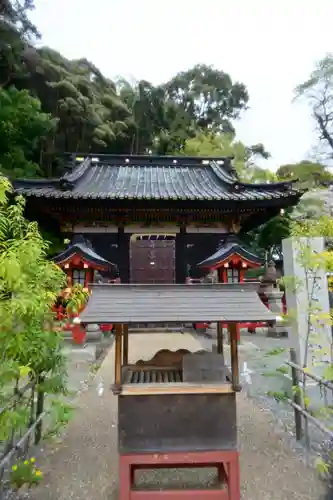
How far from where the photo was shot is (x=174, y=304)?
9.41ft

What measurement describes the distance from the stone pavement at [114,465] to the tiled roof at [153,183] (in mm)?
6340

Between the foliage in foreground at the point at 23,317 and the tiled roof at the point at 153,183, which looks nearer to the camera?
the foliage in foreground at the point at 23,317

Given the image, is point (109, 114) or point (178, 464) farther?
point (109, 114)

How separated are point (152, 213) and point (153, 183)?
170cm

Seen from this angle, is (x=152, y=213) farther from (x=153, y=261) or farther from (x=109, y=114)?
(x=109, y=114)

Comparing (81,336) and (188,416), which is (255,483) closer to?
(188,416)

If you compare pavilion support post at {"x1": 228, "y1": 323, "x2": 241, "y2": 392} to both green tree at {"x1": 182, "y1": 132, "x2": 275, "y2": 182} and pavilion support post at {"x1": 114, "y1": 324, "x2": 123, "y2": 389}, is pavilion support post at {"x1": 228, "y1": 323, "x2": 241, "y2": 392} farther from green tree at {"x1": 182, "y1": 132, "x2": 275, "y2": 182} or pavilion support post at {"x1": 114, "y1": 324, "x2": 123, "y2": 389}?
green tree at {"x1": 182, "y1": 132, "x2": 275, "y2": 182}

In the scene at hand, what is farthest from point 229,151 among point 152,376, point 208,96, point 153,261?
point 152,376

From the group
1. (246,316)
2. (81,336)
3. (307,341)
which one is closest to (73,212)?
(81,336)

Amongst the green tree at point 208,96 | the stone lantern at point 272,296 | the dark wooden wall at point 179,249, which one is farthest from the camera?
the green tree at point 208,96

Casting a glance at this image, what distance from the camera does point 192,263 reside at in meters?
11.4

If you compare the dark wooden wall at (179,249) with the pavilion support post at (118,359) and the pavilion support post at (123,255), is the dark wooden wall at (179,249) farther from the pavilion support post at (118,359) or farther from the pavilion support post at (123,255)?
the pavilion support post at (118,359)

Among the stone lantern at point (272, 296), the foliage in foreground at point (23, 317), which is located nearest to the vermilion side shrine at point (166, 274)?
the foliage in foreground at point (23, 317)

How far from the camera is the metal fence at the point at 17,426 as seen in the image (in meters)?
2.70
